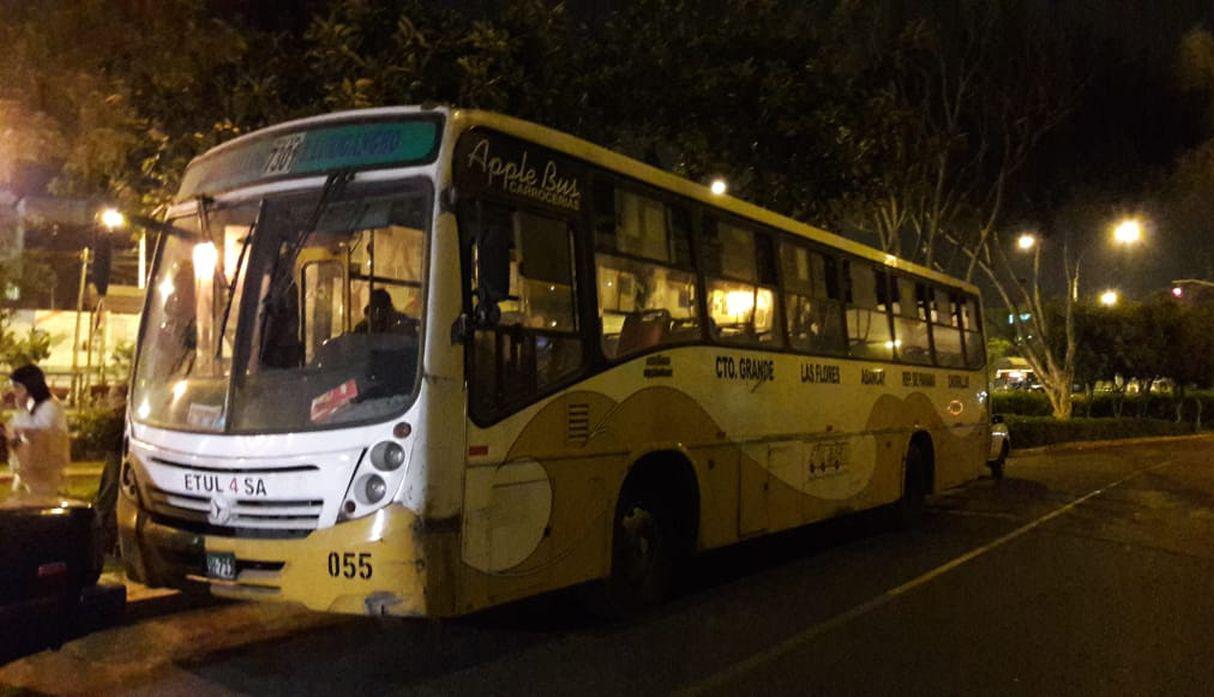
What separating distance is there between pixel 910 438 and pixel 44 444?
929 cm

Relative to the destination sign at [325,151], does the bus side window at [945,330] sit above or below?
below

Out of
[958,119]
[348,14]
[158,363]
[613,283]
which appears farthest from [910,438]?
[958,119]

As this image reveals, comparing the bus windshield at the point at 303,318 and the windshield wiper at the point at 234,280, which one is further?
the windshield wiper at the point at 234,280

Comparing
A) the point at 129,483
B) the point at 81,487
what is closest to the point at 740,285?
the point at 129,483

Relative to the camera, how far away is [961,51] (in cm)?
2169

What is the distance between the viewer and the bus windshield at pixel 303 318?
582 cm

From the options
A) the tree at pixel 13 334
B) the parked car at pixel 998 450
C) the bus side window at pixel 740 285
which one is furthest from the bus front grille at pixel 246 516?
Answer: the parked car at pixel 998 450

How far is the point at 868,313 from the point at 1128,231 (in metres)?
17.3

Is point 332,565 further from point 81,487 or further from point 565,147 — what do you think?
point 81,487

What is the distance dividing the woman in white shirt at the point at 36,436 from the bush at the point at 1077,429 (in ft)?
78.4

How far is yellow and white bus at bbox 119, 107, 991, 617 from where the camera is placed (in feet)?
18.6

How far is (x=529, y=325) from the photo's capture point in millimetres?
6449

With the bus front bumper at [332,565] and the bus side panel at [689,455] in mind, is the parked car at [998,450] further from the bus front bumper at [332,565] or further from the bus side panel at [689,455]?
the bus front bumper at [332,565]

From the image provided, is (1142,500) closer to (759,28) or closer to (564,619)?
(759,28)
